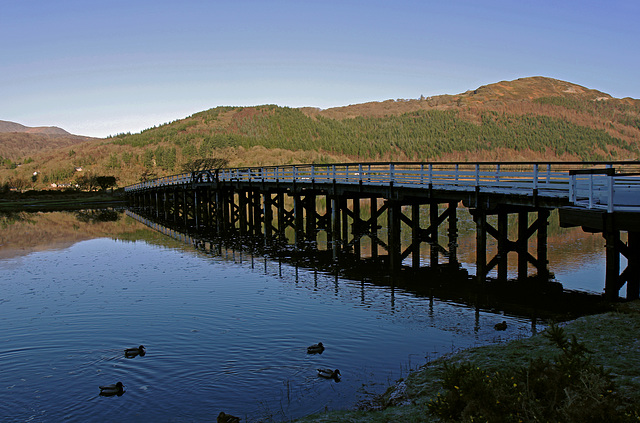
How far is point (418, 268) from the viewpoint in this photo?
71.5 feet

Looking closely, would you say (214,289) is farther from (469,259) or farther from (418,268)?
(469,259)

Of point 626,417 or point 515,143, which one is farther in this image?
point 515,143

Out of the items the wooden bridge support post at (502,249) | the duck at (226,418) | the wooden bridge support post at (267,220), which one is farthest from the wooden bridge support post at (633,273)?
the wooden bridge support post at (267,220)

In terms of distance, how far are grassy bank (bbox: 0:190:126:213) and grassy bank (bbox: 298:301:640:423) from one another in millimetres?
75865

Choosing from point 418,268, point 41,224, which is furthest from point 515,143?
point 418,268

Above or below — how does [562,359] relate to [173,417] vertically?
above

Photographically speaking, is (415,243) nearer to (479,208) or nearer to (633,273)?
(479,208)

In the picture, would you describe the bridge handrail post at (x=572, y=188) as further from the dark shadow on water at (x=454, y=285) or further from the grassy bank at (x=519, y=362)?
the grassy bank at (x=519, y=362)

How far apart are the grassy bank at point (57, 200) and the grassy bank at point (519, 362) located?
75865 millimetres

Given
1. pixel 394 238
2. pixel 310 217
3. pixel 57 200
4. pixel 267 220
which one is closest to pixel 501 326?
pixel 394 238

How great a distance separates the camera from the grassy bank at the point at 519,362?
26.3ft

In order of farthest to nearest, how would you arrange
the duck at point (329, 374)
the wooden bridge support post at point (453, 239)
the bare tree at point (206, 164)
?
the bare tree at point (206, 164), the wooden bridge support post at point (453, 239), the duck at point (329, 374)

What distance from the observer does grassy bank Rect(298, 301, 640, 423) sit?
802 centimetres

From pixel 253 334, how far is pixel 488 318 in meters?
6.08
